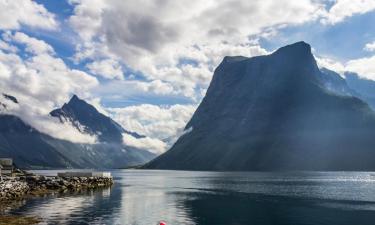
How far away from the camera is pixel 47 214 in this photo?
78875mm

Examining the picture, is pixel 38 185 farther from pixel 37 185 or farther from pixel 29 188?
pixel 29 188

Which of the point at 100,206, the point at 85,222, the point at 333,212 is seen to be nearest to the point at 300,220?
the point at 333,212

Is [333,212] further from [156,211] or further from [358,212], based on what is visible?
[156,211]

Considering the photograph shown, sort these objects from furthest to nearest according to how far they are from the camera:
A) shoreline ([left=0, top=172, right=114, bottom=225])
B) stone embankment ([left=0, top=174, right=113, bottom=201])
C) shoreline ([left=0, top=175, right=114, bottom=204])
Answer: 1. stone embankment ([left=0, top=174, right=113, bottom=201])
2. shoreline ([left=0, top=175, right=114, bottom=204])
3. shoreline ([left=0, top=172, right=114, bottom=225])

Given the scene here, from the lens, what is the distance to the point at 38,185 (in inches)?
5458

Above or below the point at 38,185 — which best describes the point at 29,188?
below

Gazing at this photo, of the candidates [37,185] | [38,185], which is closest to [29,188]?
[37,185]

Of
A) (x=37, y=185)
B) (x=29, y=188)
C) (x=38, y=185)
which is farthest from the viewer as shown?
(x=38, y=185)

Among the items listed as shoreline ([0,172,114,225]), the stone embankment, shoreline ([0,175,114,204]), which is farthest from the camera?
the stone embankment

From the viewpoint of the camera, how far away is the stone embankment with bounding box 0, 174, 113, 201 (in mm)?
108637

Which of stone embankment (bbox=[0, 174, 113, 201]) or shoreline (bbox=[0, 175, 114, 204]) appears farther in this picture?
stone embankment (bbox=[0, 174, 113, 201])

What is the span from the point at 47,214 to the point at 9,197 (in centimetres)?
3265

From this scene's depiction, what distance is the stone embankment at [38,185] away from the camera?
109 meters

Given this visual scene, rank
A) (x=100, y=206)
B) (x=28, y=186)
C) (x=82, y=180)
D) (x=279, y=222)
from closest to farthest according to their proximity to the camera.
A: 1. (x=279, y=222)
2. (x=100, y=206)
3. (x=28, y=186)
4. (x=82, y=180)
